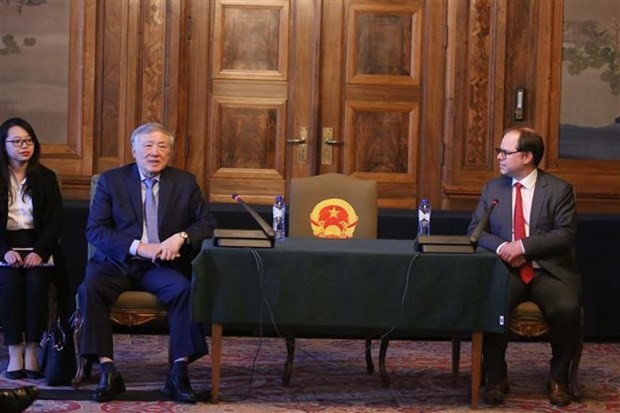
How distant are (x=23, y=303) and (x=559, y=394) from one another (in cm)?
271

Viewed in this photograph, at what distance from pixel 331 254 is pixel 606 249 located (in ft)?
8.87

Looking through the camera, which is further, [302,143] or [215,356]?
[302,143]

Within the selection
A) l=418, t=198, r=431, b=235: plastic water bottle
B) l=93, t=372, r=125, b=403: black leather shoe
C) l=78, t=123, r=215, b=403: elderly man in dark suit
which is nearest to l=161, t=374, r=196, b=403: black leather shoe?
l=78, t=123, r=215, b=403: elderly man in dark suit

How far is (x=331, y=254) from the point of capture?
5375 mm

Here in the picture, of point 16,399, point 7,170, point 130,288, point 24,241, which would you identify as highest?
point 7,170

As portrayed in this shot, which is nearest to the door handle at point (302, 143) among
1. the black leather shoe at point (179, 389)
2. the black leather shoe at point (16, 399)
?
the black leather shoe at point (179, 389)

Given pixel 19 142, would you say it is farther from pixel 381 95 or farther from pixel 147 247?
pixel 381 95

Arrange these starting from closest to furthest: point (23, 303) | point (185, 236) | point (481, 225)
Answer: point (481, 225) → point (185, 236) → point (23, 303)

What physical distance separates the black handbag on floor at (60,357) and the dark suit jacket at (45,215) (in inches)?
19.2

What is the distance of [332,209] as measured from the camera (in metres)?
6.50

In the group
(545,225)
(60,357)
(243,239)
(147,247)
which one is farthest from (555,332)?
(60,357)

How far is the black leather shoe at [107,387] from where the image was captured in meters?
5.44

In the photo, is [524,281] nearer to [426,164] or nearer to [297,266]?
[297,266]

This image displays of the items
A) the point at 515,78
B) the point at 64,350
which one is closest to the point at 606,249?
the point at 515,78
